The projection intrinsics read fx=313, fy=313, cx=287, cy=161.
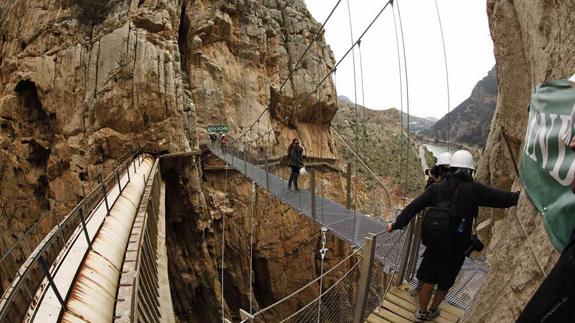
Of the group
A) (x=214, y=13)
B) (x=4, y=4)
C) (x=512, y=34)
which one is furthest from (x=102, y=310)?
(x=4, y=4)

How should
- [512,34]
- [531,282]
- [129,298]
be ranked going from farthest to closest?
[512,34] < [129,298] < [531,282]

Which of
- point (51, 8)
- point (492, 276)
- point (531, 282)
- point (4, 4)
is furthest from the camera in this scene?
point (4, 4)

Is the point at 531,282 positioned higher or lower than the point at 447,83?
lower

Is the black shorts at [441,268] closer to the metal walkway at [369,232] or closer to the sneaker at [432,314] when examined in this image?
the sneaker at [432,314]

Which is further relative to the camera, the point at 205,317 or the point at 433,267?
the point at 205,317

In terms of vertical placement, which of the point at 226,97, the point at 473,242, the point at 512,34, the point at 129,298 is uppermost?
the point at 226,97

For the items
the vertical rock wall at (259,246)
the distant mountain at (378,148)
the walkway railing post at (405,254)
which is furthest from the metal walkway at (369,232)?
the distant mountain at (378,148)

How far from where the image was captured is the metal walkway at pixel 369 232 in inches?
106

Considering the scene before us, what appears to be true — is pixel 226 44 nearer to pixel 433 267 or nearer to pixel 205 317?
pixel 205 317

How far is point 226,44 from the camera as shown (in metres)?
14.9

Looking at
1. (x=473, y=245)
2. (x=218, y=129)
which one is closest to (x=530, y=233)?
(x=473, y=245)

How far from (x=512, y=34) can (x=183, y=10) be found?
1431 cm

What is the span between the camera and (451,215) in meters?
1.85

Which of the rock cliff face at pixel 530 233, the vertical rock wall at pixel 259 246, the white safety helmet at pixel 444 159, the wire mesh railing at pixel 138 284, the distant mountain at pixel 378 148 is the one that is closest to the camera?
the rock cliff face at pixel 530 233
